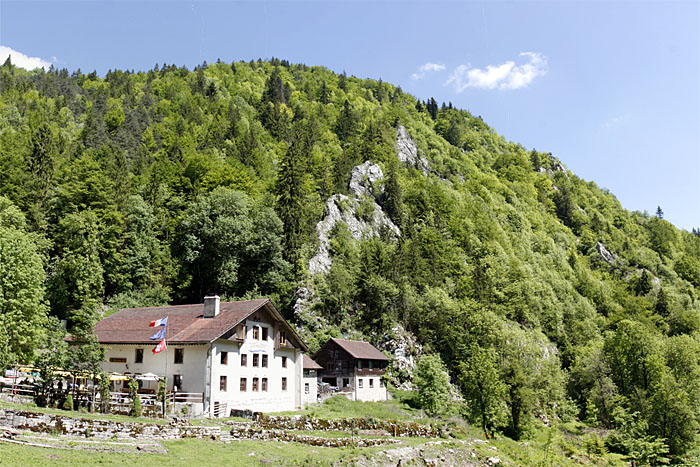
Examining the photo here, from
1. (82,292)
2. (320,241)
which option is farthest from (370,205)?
(82,292)

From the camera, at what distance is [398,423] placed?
39.1 metres

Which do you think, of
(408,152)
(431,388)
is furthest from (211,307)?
(408,152)

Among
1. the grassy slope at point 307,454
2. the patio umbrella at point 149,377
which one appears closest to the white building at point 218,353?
the patio umbrella at point 149,377

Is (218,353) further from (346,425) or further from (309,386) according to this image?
(309,386)

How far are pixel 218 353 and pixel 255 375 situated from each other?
5108mm

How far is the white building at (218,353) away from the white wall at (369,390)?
11.9 metres

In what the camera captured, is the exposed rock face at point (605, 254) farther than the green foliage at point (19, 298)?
Yes

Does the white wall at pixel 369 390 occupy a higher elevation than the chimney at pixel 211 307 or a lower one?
lower

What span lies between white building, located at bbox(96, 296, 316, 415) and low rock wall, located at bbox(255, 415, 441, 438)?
22.5 ft

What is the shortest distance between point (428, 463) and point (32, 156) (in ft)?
212

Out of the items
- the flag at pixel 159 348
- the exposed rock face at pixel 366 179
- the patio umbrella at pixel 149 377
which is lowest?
the patio umbrella at pixel 149 377

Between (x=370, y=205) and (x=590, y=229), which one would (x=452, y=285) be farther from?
(x=590, y=229)

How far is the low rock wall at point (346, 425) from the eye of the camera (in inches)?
1313

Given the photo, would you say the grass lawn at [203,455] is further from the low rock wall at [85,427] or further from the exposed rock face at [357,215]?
the exposed rock face at [357,215]
